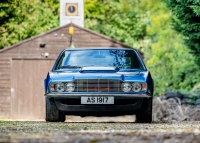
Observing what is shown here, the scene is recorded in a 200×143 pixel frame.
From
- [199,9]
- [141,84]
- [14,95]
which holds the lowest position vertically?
[14,95]

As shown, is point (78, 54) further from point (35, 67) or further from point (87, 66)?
point (35, 67)

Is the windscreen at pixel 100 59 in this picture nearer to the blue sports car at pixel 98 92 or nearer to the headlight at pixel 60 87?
the blue sports car at pixel 98 92

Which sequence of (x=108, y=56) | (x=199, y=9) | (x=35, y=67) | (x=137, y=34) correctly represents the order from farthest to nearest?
1. (x=137, y=34)
2. (x=35, y=67)
3. (x=199, y=9)
4. (x=108, y=56)

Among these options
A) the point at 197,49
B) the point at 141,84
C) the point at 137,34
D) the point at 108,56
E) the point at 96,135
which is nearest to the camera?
the point at 96,135

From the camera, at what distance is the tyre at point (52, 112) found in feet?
42.6

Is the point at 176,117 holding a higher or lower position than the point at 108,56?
lower

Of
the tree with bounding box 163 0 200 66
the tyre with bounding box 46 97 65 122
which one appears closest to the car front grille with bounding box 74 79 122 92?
the tyre with bounding box 46 97 65 122

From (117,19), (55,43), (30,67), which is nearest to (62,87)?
(30,67)

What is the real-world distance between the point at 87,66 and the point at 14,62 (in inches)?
672

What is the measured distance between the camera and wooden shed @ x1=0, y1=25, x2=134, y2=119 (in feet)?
97.9

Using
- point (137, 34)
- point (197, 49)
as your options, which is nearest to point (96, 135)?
point (197, 49)

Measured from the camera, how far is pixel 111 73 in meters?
12.9

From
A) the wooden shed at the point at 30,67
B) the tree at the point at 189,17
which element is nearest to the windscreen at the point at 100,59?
the tree at the point at 189,17

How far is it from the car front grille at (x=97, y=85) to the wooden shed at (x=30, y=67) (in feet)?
55.4
